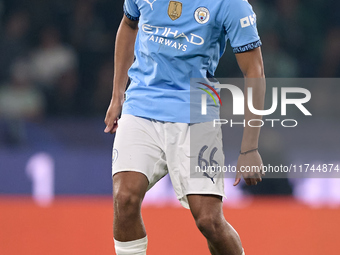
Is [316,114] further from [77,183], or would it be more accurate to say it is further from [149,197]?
[77,183]

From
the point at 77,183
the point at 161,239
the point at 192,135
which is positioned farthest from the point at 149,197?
the point at 192,135

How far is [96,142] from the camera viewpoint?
16.2ft

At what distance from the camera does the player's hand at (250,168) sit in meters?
2.24

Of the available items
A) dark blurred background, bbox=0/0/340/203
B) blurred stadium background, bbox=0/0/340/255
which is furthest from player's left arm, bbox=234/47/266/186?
dark blurred background, bbox=0/0/340/203

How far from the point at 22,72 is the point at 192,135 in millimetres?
3836

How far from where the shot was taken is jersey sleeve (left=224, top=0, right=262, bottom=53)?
87.9 inches

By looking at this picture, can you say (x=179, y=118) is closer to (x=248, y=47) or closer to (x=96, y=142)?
(x=248, y=47)

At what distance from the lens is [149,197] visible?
14.5 ft

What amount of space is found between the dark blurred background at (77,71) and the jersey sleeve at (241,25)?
2565 mm

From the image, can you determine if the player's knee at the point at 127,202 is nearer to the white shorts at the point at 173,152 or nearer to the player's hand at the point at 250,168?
the white shorts at the point at 173,152

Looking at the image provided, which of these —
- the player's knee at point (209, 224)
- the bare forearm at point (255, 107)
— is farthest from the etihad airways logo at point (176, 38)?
the player's knee at point (209, 224)

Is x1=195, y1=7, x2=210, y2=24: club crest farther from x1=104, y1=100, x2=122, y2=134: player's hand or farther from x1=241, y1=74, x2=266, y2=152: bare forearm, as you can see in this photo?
x1=104, y1=100, x2=122, y2=134: player's hand

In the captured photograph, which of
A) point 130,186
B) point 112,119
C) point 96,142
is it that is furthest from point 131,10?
point 96,142

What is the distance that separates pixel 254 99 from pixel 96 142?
2821mm
